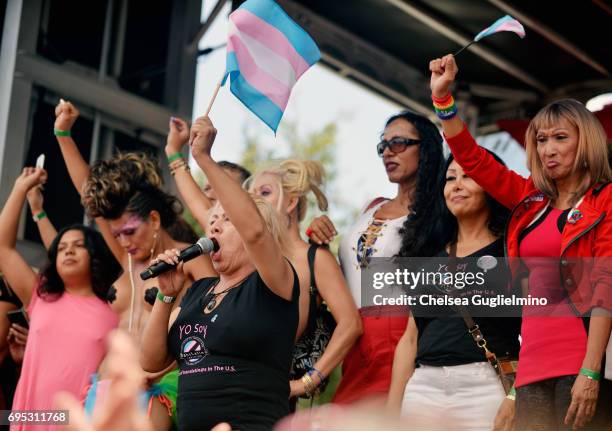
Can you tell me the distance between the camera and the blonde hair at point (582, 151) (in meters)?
3.47

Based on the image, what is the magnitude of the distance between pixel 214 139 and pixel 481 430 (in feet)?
4.50

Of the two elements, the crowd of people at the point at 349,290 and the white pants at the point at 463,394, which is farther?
the white pants at the point at 463,394

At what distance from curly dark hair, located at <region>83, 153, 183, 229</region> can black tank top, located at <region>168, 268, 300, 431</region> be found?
140 centimetres

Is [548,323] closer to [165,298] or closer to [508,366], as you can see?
[508,366]

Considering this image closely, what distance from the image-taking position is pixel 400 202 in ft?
14.3

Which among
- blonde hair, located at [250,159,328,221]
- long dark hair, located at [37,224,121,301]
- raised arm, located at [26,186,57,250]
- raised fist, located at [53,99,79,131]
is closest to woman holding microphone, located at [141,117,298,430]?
blonde hair, located at [250,159,328,221]

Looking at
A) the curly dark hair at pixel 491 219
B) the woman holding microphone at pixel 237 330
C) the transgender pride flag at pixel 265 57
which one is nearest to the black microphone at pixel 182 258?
the woman holding microphone at pixel 237 330

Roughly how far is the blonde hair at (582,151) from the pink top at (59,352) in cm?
215

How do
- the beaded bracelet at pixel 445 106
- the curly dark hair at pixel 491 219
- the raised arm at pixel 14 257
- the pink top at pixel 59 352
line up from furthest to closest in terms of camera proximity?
1. the raised arm at pixel 14 257
2. the pink top at pixel 59 352
3. the curly dark hair at pixel 491 219
4. the beaded bracelet at pixel 445 106

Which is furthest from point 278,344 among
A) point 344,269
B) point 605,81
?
point 605,81

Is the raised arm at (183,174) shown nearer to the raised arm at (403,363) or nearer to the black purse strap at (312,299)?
the black purse strap at (312,299)

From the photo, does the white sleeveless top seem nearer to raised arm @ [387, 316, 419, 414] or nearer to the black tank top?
raised arm @ [387, 316, 419, 414]

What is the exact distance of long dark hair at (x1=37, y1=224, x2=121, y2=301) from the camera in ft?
15.8

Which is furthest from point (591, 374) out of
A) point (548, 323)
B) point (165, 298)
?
point (165, 298)
